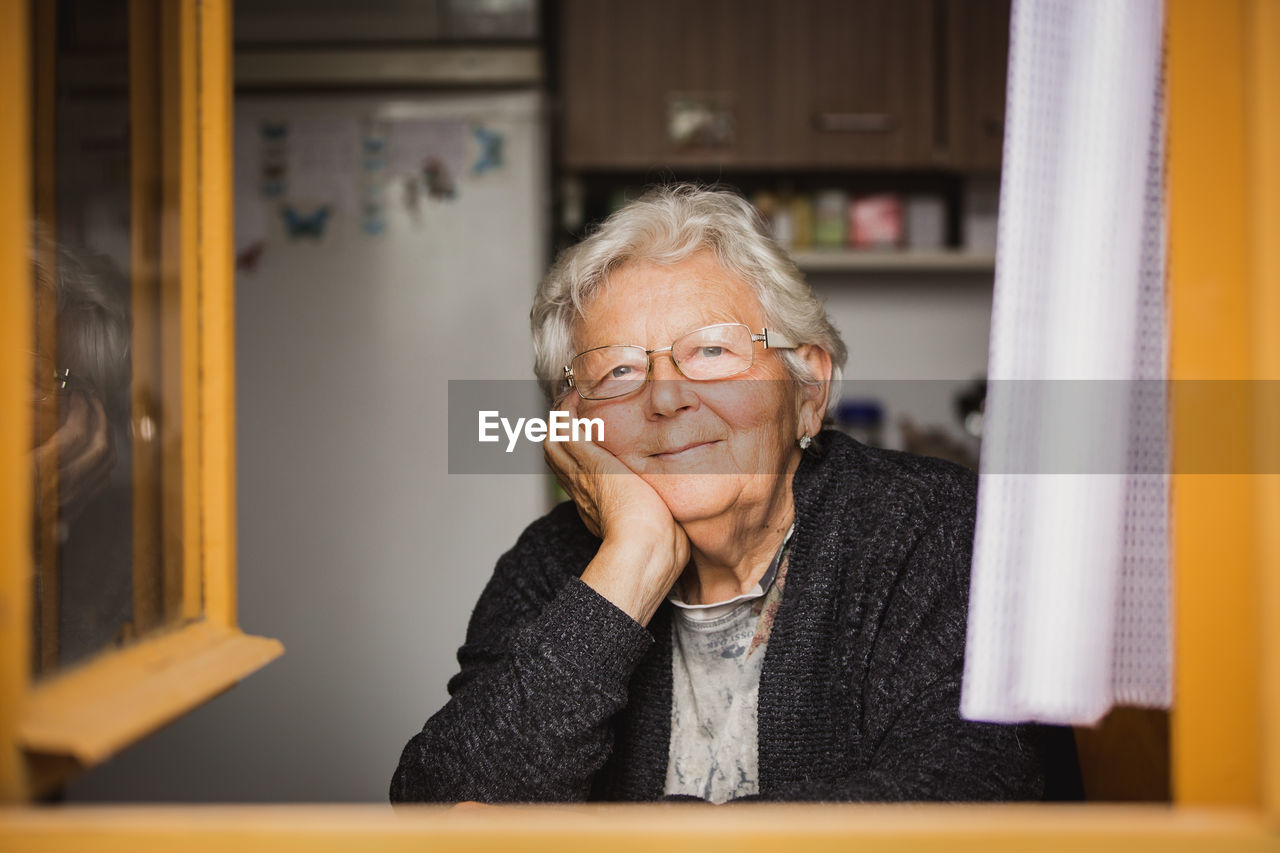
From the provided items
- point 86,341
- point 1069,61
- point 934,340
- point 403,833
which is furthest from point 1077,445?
point 934,340

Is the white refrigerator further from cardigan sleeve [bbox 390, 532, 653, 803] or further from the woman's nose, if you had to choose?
cardigan sleeve [bbox 390, 532, 653, 803]

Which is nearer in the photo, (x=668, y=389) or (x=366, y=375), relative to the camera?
(x=668, y=389)

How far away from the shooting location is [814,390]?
1.24m

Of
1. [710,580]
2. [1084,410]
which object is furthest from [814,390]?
[1084,410]

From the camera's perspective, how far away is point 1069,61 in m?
0.52

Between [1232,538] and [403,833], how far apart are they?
1.43ft

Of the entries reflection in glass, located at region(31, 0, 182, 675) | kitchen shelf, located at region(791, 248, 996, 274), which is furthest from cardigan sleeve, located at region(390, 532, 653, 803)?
kitchen shelf, located at region(791, 248, 996, 274)

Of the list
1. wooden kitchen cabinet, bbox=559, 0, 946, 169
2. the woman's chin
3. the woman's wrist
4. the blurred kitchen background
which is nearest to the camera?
the woman's wrist

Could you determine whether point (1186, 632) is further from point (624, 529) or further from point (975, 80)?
point (975, 80)

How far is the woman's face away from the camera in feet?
3.59

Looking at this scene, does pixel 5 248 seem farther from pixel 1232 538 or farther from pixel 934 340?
pixel 934 340

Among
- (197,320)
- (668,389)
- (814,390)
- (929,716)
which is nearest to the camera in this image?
(197,320)

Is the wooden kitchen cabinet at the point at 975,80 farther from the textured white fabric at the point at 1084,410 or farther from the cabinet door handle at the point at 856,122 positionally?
the textured white fabric at the point at 1084,410

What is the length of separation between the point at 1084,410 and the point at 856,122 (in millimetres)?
1950
